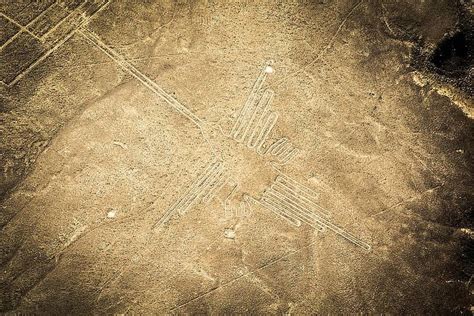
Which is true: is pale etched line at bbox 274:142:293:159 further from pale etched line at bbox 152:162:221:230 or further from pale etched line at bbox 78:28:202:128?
pale etched line at bbox 78:28:202:128

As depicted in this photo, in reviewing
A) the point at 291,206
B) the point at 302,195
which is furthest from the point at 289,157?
the point at 291,206

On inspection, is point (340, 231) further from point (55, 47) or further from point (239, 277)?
point (55, 47)

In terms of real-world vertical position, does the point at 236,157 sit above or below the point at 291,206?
above

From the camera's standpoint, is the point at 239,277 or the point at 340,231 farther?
the point at 340,231

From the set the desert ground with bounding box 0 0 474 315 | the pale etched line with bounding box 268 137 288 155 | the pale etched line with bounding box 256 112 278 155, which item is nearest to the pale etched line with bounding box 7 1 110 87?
the desert ground with bounding box 0 0 474 315

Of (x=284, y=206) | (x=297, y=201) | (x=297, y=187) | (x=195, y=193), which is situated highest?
(x=297, y=187)

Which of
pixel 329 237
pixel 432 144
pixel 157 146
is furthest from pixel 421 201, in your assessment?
pixel 157 146
